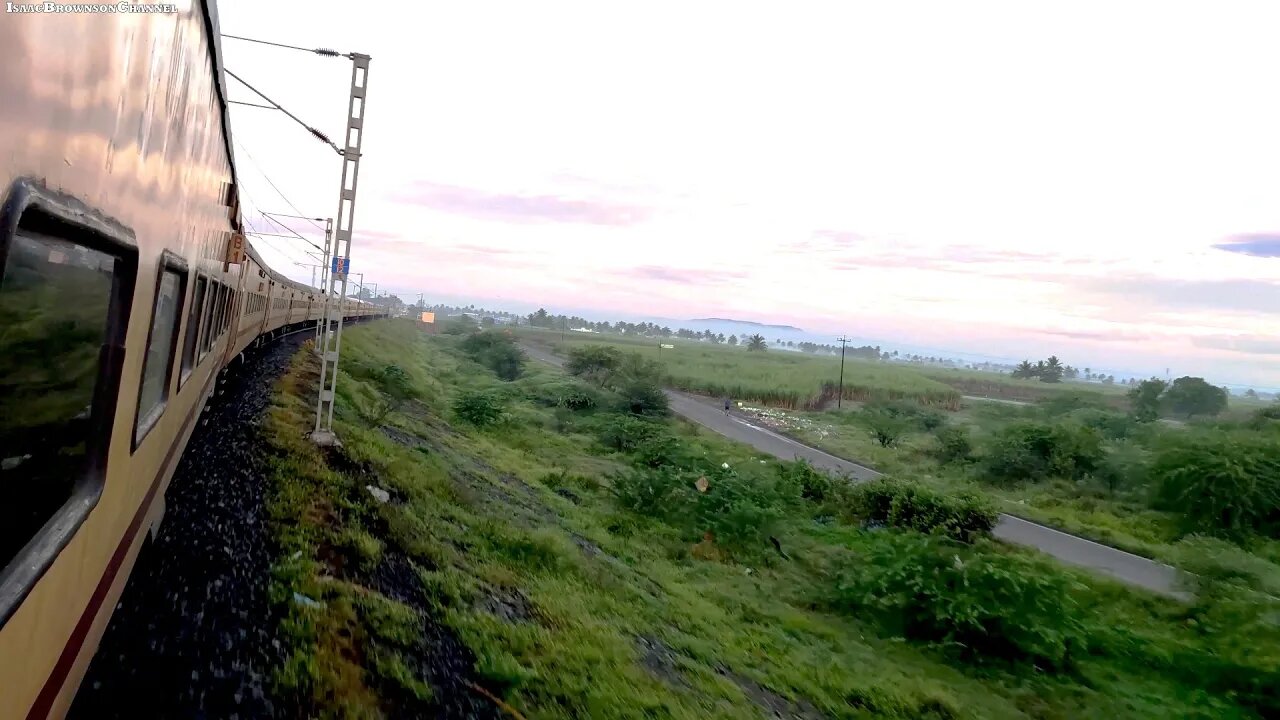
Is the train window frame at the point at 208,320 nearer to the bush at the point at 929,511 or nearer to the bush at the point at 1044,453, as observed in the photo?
the bush at the point at 929,511

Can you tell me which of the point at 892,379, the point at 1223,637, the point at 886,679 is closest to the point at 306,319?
the point at 886,679

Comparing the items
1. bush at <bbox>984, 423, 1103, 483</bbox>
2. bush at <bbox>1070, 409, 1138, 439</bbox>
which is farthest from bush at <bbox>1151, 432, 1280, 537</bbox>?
bush at <bbox>1070, 409, 1138, 439</bbox>

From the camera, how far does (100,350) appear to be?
7.41 ft

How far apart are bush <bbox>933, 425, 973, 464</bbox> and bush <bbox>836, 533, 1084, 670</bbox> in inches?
756

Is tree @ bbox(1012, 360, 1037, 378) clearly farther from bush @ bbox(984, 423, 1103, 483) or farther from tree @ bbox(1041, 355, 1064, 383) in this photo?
bush @ bbox(984, 423, 1103, 483)

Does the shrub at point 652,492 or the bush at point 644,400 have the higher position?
the bush at point 644,400

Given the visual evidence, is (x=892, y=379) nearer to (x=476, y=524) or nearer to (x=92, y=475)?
(x=476, y=524)

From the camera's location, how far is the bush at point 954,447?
29.7m

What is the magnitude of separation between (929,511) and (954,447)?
15253 mm

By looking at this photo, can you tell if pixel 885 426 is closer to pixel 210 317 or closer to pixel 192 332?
pixel 210 317

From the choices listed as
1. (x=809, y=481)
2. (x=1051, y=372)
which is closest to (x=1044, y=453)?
(x=809, y=481)

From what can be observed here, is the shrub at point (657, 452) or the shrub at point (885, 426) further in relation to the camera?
the shrub at point (885, 426)

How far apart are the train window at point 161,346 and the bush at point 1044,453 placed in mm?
26839

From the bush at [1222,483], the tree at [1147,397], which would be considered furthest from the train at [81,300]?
the tree at [1147,397]
